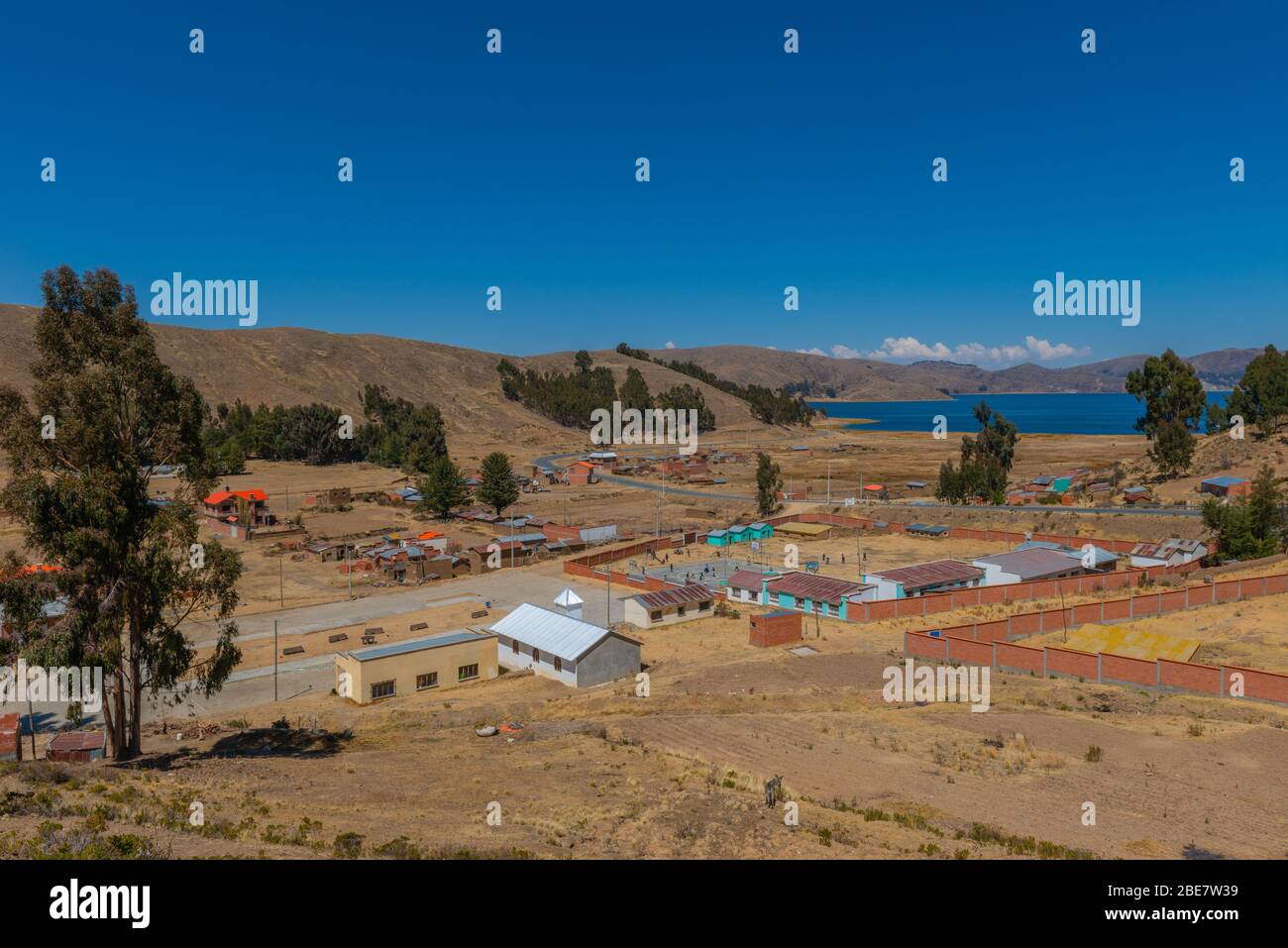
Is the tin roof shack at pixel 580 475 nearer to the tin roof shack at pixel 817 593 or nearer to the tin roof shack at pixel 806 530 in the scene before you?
the tin roof shack at pixel 806 530

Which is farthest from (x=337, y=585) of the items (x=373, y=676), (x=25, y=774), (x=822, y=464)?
(x=822, y=464)

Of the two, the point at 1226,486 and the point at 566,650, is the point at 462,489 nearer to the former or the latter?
the point at 566,650

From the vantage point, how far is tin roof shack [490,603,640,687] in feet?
118

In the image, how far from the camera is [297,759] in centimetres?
2420

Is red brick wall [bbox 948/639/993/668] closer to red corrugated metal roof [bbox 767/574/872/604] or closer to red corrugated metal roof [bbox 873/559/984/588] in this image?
red corrugated metal roof [bbox 767/574/872/604]

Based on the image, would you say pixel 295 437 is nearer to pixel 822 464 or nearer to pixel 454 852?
pixel 822 464

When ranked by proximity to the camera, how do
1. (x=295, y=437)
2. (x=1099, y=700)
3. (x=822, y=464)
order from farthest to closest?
(x=822, y=464) < (x=295, y=437) < (x=1099, y=700)

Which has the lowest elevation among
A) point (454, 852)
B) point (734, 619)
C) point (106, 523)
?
point (734, 619)

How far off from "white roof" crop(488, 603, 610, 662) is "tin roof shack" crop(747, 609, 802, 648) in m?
8.09

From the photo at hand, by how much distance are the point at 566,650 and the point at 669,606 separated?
10.6 meters

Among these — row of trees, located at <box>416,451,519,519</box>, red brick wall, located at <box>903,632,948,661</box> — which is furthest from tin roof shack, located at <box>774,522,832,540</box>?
red brick wall, located at <box>903,632,948,661</box>

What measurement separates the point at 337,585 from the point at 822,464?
98374mm
